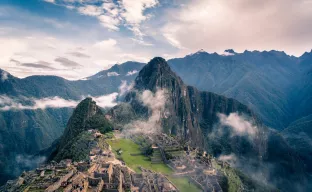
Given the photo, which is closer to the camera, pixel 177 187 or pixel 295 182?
pixel 177 187

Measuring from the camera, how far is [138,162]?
59406 millimetres

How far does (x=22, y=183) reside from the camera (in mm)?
36969

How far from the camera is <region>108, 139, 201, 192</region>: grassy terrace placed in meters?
48.0

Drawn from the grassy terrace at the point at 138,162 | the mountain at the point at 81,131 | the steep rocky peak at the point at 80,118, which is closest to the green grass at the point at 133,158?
the grassy terrace at the point at 138,162

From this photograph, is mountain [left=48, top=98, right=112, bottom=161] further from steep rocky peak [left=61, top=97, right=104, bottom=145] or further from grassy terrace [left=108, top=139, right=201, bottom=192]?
grassy terrace [left=108, top=139, right=201, bottom=192]

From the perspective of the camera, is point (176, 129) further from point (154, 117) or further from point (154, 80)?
point (154, 80)

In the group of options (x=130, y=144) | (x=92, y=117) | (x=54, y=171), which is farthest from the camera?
(x=92, y=117)

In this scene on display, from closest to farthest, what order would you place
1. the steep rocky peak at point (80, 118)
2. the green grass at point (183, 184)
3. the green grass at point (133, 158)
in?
the green grass at point (183, 184), the green grass at point (133, 158), the steep rocky peak at point (80, 118)

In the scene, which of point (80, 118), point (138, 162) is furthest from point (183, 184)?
point (80, 118)

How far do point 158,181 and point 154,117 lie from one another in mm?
116613

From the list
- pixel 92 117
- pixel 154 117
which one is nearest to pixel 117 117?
pixel 92 117

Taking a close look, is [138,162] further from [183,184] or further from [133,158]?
[183,184]

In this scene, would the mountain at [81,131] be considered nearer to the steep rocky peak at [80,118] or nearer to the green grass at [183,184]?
the steep rocky peak at [80,118]

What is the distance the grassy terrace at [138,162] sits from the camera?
47950 mm
